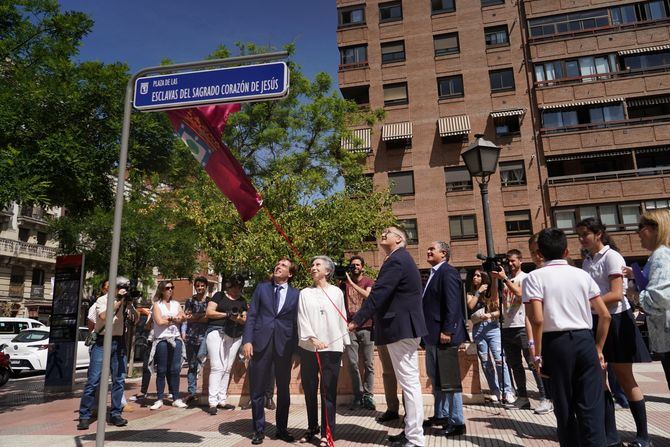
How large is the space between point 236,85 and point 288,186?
1201 centimetres

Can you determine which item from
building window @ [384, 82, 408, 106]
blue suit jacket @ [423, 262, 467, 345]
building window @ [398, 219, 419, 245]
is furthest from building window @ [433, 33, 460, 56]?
blue suit jacket @ [423, 262, 467, 345]

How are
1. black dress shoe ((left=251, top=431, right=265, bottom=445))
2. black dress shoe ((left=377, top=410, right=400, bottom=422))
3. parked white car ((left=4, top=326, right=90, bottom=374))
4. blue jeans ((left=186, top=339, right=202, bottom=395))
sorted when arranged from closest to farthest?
black dress shoe ((left=251, top=431, right=265, bottom=445)) → black dress shoe ((left=377, top=410, right=400, bottom=422)) → blue jeans ((left=186, top=339, right=202, bottom=395)) → parked white car ((left=4, top=326, right=90, bottom=374))

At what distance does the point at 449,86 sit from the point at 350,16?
8.58 m

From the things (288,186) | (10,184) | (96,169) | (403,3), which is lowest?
(10,184)

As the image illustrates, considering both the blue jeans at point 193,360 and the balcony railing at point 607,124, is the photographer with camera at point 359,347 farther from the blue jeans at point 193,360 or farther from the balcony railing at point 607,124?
the balcony railing at point 607,124

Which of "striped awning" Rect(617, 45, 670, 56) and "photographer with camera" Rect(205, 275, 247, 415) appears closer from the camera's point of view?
"photographer with camera" Rect(205, 275, 247, 415)

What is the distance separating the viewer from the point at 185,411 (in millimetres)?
7016

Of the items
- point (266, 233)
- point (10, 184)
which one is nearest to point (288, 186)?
point (266, 233)

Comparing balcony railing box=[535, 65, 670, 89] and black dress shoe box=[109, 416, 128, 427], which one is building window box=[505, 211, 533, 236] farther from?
black dress shoe box=[109, 416, 128, 427]

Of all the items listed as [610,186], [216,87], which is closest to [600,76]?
[610,186]

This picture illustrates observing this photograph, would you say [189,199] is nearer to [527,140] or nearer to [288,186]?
[288,186]

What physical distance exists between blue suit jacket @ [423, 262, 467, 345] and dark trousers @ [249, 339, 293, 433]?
162 cm

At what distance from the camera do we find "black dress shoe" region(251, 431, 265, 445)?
16.0ft

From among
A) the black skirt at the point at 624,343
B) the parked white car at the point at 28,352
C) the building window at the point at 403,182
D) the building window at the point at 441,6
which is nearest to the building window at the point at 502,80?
the building window at the point at 441,6
